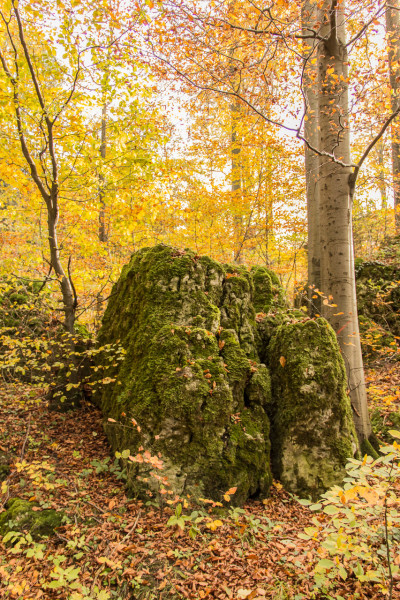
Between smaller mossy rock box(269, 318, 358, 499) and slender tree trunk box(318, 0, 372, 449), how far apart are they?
54 cm


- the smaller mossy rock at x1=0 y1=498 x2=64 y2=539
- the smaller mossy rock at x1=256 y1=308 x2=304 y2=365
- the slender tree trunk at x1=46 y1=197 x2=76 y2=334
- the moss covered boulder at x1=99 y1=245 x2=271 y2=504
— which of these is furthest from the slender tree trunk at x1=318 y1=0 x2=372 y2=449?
the slender tree trunk at x1=46 y1=197 x2=76 y2=334

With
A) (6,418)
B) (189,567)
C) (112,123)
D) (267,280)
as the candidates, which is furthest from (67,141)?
(189,567)

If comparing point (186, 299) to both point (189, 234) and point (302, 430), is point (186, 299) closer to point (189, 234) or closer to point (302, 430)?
point (302, 430)

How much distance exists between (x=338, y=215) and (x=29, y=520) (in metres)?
5.69

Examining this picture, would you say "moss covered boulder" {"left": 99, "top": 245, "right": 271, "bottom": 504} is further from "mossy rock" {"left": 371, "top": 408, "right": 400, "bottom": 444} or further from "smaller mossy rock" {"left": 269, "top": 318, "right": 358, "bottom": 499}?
"mossy rock" {"left": 371, "top": 408, "right": 400, "bottom": 444}

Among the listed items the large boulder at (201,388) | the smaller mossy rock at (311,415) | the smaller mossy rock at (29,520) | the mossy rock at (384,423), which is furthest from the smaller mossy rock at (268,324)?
the smaller mossy rock at (29,520)

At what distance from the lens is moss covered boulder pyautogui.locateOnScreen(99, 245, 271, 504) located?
149 inches

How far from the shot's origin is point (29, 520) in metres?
3.31

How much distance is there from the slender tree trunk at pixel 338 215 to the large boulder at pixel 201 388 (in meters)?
0.61

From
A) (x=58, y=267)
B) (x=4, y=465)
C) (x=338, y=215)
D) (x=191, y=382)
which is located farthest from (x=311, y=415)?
(x=58, y=267)

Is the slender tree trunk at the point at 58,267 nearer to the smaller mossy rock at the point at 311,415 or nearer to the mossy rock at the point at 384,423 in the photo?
the smaller mossy rock at the point at 311,415

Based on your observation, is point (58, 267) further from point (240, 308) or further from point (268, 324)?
point (268, 324)

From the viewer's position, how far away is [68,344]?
5.68 m

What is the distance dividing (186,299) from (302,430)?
2.41m
